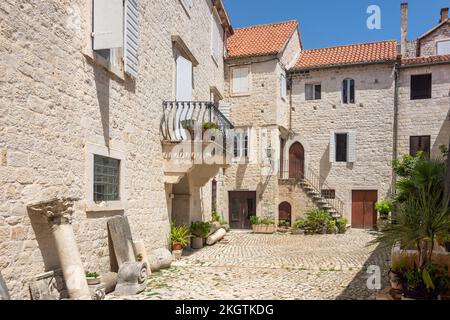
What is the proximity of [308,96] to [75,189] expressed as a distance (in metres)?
15.2

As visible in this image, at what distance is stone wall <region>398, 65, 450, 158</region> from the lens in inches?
677

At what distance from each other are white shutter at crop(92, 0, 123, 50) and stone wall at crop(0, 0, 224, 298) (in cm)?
18

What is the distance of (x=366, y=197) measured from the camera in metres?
18.0

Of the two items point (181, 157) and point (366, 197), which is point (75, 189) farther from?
point (366, 197)

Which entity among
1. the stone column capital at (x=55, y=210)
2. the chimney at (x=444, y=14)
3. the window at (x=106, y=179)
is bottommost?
the stone column capital at (x=55, y=210)

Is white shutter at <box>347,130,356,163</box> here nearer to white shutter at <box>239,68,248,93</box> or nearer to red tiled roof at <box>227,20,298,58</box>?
red tiled roof at <box>227,20,298,58</box>

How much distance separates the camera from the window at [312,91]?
19078 mm

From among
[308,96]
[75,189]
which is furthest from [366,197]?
[75,189]

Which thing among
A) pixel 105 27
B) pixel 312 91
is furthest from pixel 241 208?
pixel 105 27

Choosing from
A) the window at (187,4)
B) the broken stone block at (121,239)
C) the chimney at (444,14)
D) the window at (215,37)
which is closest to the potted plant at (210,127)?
the broken stone block at (121,239)

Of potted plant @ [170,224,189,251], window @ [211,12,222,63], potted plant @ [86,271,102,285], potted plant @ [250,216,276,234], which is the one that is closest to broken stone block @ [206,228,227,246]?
potted plant @ [170,224,189,251]

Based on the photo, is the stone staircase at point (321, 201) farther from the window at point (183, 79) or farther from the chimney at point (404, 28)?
the window at point (183, 79)

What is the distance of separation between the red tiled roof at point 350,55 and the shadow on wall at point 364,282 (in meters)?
11.1

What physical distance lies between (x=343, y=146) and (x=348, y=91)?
8.95ft
